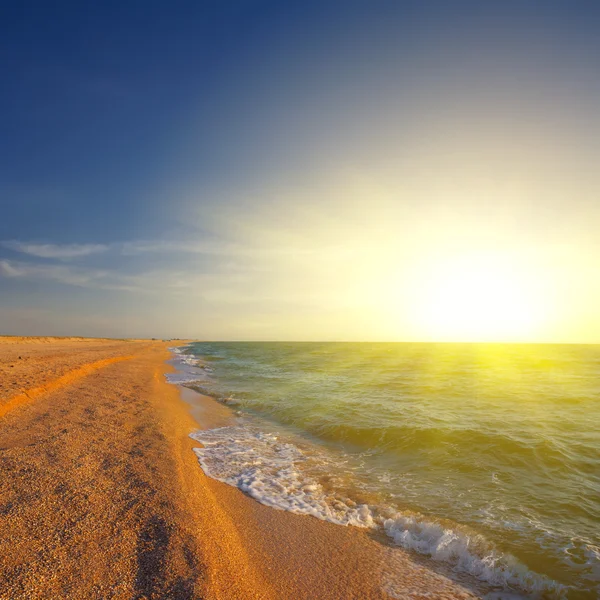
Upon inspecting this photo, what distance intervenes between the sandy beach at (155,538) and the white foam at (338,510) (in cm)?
51

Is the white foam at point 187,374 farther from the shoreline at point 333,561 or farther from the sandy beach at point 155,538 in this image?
the shoreline at point 333,561

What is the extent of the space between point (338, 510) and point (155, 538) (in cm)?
441

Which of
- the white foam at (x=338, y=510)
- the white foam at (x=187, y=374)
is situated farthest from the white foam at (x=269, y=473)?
the white foam at (x=187, y=374)

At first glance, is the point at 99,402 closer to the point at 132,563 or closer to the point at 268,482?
the point at 268,482

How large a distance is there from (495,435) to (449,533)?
897cm

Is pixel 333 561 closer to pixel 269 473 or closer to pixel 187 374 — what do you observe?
pixel 269 473

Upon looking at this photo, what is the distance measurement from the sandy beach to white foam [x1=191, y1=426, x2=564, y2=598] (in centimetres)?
51

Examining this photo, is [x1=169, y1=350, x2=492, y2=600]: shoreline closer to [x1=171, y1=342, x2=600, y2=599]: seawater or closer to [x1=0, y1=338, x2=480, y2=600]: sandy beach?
[x1=0, y1=338, x2=480, y2=600]: sandy beach

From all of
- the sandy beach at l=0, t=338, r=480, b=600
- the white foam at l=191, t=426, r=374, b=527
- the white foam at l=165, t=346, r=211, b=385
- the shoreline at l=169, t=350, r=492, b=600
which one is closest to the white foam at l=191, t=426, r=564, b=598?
the white foam at l=191, t=426, r=374, b=527

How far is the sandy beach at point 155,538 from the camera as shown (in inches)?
190

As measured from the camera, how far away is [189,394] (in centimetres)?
2361

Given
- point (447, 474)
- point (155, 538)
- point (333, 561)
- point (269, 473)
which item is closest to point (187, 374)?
point (269, 473)

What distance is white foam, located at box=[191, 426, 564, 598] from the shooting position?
6.39m

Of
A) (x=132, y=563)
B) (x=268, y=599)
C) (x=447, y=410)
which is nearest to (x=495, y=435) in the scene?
(x=447, y=410)
